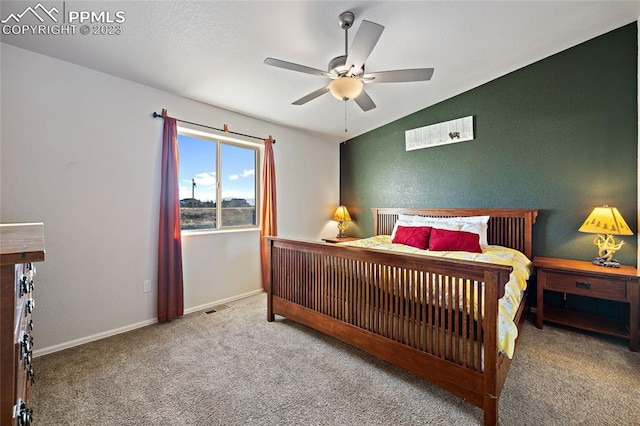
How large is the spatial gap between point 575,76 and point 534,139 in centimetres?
70

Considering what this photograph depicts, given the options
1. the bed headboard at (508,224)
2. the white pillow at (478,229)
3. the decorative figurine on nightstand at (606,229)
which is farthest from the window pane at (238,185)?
the decorative figurine on nightstand at (606,229)

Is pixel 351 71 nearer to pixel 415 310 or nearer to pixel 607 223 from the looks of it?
pixel 415 310

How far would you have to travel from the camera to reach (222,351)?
2322 mm

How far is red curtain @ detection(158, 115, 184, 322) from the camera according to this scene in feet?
9.45

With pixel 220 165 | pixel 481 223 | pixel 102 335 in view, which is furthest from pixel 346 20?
pixel 102 335

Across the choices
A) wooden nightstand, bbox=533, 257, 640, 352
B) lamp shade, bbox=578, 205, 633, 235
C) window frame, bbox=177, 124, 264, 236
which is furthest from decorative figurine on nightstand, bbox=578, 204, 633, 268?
window frame, bbox=177, 124, 264, 236

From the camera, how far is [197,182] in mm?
3391

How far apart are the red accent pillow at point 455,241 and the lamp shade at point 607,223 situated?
0.92 meters

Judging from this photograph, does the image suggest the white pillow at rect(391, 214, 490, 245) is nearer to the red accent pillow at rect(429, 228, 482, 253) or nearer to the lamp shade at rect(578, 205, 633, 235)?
the red accent pillow at rect(429, 228, 482, 253)

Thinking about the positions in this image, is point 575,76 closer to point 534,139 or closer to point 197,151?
point 534,139

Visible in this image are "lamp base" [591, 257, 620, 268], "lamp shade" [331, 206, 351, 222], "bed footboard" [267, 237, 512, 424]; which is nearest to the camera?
"bed footboard" [267, 237, 512, 424]

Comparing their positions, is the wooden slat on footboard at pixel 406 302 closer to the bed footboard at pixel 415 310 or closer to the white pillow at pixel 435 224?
the bed footboard at pixel 415 310

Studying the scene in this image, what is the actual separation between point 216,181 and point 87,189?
4.40ft

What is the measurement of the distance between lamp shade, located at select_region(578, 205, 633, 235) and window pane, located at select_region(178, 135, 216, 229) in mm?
4073
